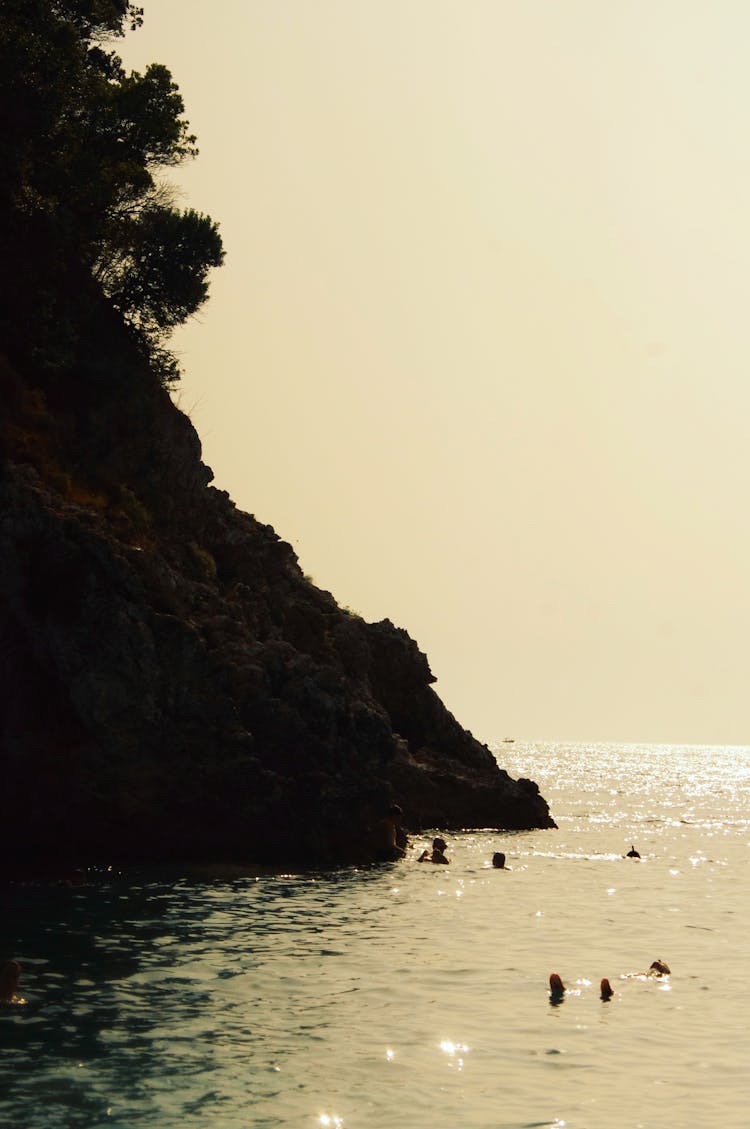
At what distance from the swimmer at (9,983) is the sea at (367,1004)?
0.81 feet

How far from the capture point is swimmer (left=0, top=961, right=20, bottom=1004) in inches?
877

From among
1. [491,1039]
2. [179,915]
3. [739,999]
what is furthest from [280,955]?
[739,999]

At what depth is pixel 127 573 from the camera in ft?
127

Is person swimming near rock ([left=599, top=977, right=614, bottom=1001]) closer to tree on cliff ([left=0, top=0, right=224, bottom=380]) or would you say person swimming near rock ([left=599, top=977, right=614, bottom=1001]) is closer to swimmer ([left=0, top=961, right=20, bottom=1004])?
swimmer ([left=0, top=961, right=20, bottom=1004])

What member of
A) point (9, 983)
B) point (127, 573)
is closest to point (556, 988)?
point (9, 983)

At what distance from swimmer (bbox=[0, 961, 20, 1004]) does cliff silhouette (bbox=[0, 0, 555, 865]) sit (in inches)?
583

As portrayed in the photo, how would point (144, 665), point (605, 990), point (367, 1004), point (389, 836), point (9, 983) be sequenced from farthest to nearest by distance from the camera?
point (389, 836) → point (144, 665) → point (605, 990) → point (367, 1004) → point (9, 983)

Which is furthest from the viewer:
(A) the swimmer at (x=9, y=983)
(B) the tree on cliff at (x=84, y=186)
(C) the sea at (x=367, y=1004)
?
(B) the tree on cliff at (x=84, y=186)

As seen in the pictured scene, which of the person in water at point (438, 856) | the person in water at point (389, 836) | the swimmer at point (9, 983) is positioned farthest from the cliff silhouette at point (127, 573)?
the swimmer at point (9, 983)

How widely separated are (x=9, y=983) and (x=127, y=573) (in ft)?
59.2

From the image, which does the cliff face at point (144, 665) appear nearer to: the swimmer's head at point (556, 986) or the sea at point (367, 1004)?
the sea at point (367, 1004)

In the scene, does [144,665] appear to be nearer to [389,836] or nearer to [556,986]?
[389,836]

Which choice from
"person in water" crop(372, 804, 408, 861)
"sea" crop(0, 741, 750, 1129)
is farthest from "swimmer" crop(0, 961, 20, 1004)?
"person in water" crop(372, 804, 408, 861)

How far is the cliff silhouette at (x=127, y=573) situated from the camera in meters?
37.0
